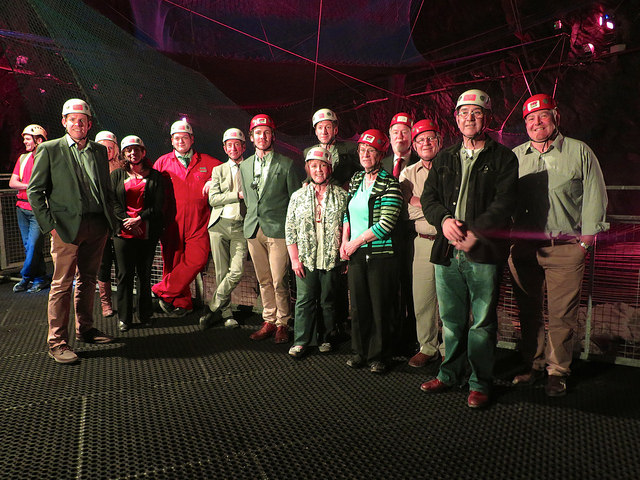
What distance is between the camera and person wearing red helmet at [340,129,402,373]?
11.2ft

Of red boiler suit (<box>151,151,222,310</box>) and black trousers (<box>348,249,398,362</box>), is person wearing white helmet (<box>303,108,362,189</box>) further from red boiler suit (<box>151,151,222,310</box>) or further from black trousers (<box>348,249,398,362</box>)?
red boiler suit (<box>151,151,222,310</box>)

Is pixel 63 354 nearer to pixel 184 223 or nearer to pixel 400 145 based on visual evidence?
pixel 184 223

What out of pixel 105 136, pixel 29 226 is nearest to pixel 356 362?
pixel 105 136

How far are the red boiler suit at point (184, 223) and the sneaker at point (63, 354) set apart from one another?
4.48 ft

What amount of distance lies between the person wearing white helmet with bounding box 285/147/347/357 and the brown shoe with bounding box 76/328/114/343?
1.81 m

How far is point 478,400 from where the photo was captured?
2.97 meters

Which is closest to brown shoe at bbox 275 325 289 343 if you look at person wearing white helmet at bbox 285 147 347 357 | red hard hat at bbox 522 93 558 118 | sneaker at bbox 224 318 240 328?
person wearing white helmet at bbox 285 147 347 357

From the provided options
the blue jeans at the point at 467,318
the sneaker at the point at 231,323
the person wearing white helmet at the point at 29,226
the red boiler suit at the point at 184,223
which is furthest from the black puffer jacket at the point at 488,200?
the person wearing white helmet at the point at 29,226

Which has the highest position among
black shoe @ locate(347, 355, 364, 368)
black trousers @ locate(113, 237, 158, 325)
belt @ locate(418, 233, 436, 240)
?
belt @ locate(418, 233, 436, 240)

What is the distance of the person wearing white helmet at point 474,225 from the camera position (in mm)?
2824

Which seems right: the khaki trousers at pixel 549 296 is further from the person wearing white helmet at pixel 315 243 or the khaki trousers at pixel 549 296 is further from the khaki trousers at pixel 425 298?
the person wearing white helmet at pixel 315 243

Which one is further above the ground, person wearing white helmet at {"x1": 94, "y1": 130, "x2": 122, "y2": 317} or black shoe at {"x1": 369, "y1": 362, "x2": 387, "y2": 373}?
person wearing white helmet at {"x1": 94, "y1": 130, "x2": 122, "y2": 317}

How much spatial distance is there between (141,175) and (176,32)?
13.3 feet

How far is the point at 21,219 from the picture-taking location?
635 centimetres
